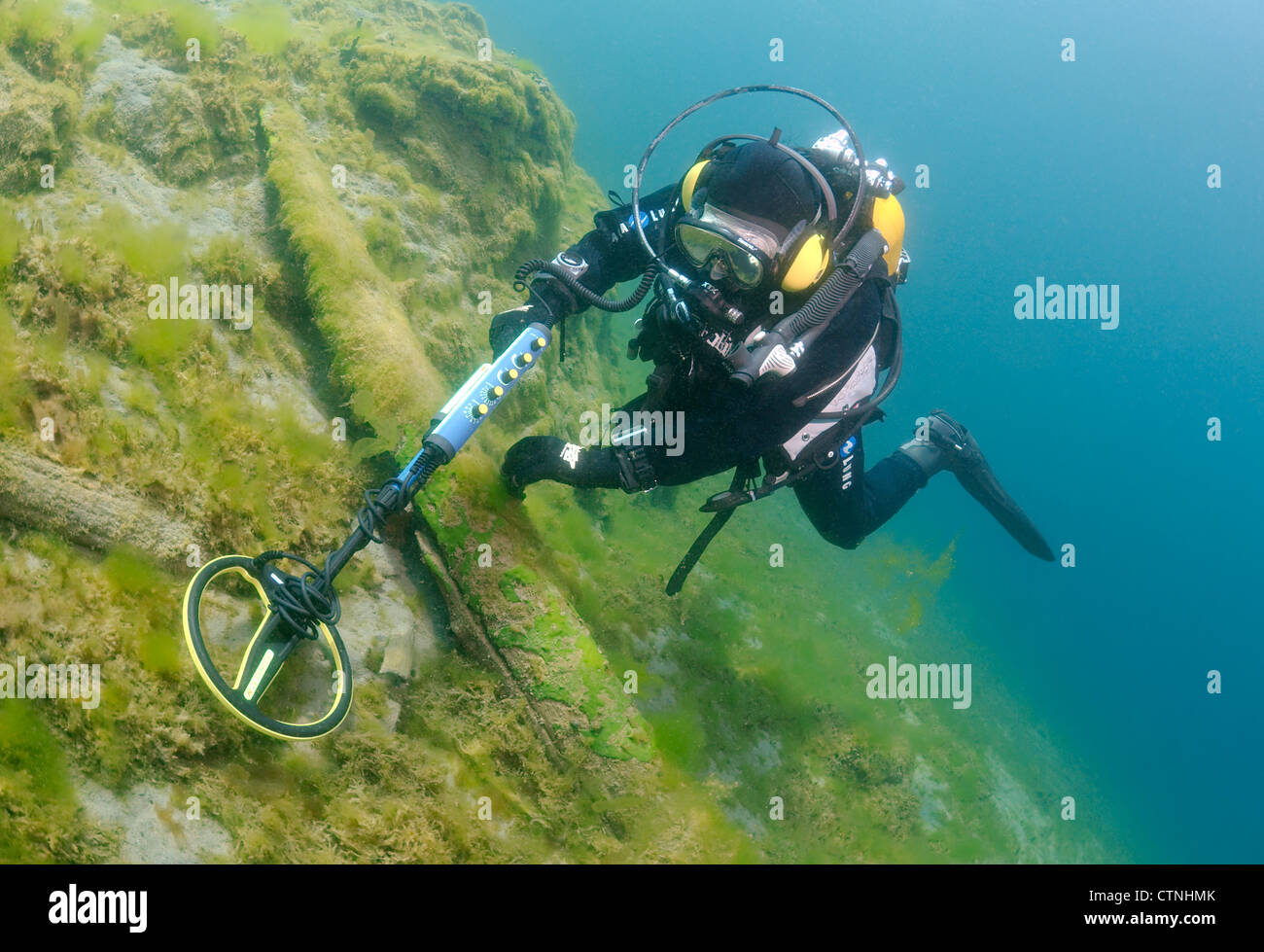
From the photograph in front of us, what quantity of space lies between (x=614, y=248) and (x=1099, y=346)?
7502cm

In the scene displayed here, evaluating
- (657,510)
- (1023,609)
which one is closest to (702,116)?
(1023,609)

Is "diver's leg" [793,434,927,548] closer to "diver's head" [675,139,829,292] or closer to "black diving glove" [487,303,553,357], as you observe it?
"diver's head" [675,139,829,292]

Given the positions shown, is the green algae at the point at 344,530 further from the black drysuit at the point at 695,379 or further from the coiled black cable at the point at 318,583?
the black drysuit at the point at 695,379

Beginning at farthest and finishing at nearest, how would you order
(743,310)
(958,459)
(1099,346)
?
1. (1099,346)
2. (958,459)
3. (743,310)

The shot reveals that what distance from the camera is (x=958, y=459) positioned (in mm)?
6875

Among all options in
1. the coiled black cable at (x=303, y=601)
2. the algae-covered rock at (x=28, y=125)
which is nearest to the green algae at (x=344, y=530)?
the algae-covered rock at (x=28, y=125)

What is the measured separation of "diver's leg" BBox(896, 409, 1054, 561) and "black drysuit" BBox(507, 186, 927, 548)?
3.19 m

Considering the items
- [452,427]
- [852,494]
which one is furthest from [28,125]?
[852,494]

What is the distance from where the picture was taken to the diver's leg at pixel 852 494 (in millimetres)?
4969

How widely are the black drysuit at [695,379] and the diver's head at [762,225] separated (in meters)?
0.20

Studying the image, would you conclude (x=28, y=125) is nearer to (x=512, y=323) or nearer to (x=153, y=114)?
(x=153, y=114)
